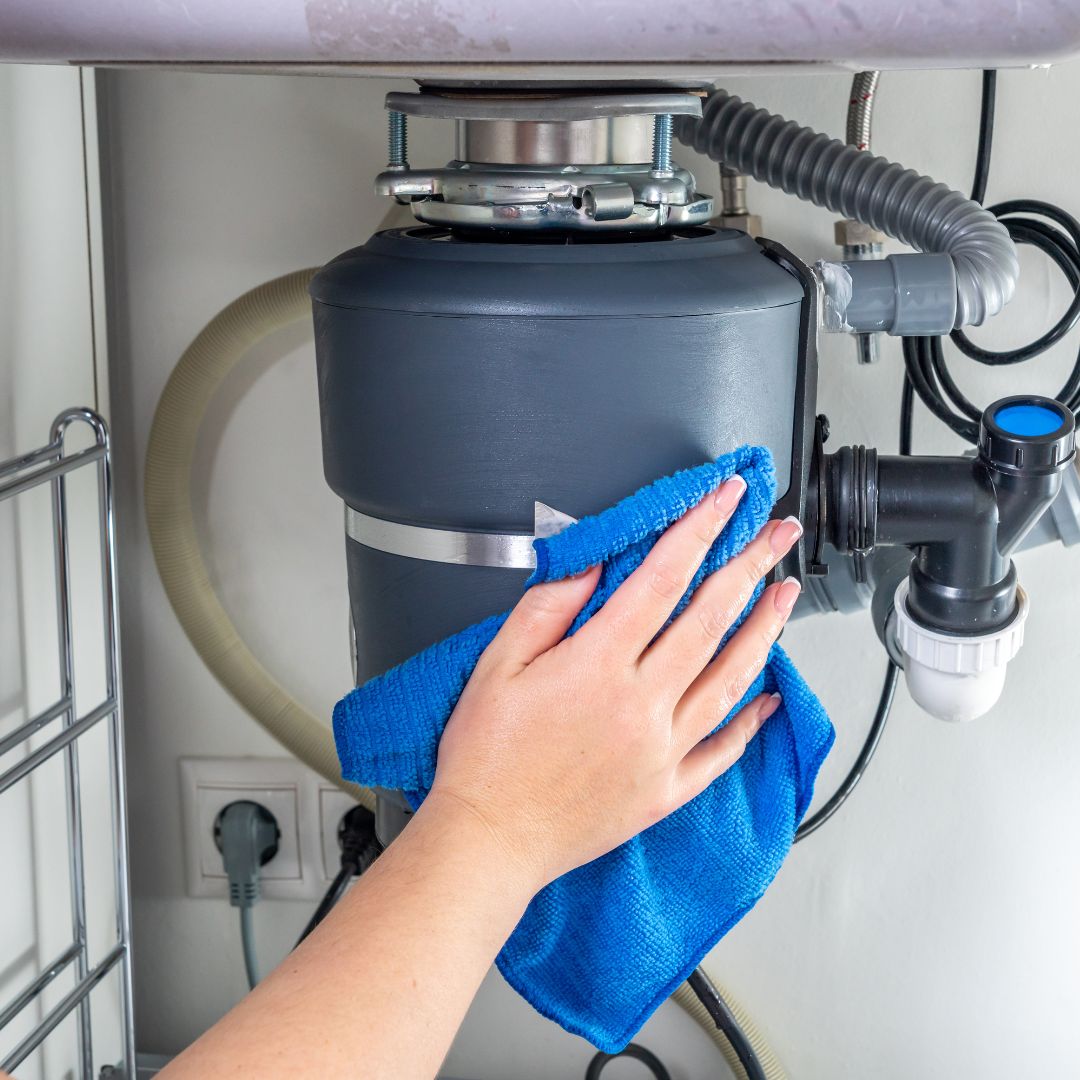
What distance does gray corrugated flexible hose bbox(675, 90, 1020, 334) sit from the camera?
604 mm

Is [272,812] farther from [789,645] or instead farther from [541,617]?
[541,617]

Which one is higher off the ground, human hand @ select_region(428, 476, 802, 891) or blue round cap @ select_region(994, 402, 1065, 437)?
blue round cap @ select_region(994, 402, 1065, 437)

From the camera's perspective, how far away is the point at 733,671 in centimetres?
55

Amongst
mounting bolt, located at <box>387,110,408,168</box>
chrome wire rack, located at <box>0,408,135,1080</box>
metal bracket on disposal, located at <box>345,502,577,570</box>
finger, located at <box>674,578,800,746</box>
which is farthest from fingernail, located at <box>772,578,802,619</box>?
chrome wire rack, located at <box>0,408,135,1080</box>

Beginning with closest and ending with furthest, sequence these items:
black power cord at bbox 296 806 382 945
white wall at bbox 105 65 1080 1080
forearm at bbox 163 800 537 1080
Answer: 1. forearm at bbox 163 800 537 1080
2. white wall at bbox 105 65 1080 1080
3. black power cord at bbox 296 806 382 945

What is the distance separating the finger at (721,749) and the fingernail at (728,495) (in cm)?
13

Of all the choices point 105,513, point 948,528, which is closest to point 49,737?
point 105,513

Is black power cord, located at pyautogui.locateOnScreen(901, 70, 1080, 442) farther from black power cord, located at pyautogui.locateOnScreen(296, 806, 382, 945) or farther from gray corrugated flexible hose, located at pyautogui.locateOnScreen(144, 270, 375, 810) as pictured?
black power cord, located at pyautogui.locateOnScreen(296, 806, 382, 945)

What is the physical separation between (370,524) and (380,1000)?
8.7 inches

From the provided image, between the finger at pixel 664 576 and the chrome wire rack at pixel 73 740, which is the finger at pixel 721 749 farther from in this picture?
the chrome wire rack at pixel 73 740

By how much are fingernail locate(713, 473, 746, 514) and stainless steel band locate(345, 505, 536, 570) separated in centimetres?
8

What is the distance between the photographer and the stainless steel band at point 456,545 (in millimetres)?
523

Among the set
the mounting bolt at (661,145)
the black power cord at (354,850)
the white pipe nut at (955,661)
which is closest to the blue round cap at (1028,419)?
the white pipe nut at (955,661)

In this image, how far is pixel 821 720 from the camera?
0.59 metres
